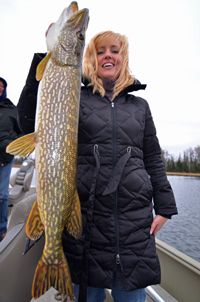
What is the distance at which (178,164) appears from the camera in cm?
3838

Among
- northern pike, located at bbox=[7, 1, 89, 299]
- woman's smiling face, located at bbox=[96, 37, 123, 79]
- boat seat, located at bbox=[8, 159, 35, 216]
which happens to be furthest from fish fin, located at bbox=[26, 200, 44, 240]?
boat seat, located at bbox=[8, 159, 35, 216]

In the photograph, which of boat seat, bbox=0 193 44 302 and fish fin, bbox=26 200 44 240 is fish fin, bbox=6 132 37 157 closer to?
fish fin, bbox=26 200 44 240

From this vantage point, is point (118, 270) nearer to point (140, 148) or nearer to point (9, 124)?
point (140, 148)

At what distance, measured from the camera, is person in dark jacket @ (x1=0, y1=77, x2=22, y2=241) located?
328 cm

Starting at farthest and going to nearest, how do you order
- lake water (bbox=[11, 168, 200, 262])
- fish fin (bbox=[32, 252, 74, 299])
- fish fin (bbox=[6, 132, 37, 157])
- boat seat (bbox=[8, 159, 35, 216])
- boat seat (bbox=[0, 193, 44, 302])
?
1. lake water (bbox=[11, 168, 200, 262])
2. boat seat (bbox=[8, 159, 35, 216])
3. boat seat (bbox=[0, 193, 44, 302])
4. fish fin (bbox=[6, 132, 37, 157])
5. fish fin (bbox=[32, 252, 74, 299])

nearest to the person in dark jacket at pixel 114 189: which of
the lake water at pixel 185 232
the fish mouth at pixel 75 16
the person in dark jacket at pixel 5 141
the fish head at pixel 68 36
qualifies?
the fish head at pixel 68 36

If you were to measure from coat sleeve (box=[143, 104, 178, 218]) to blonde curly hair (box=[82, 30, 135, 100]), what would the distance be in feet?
1.02

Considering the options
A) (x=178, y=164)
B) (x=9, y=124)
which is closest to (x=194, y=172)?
(x=178, y=164)

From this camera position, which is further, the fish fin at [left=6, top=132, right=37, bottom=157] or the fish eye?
the fish eye

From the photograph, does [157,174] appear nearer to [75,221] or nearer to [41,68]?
[75,221]

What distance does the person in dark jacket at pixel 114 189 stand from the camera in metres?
1.20

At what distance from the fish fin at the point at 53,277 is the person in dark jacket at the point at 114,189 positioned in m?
0.08

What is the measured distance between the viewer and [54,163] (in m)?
1.24

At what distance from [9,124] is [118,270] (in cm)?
314
